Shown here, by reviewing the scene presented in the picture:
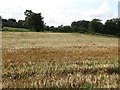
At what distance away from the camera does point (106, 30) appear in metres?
91.4

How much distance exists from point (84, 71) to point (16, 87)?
9.53 feet

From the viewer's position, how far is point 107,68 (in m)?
9.33

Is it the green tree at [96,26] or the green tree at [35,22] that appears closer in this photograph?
the green tree at [35,22]

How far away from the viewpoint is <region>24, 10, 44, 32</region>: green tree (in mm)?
87125

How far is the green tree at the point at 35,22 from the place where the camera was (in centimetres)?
8712

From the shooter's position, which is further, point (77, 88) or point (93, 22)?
point (93, 22)

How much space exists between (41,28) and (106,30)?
18431 mm

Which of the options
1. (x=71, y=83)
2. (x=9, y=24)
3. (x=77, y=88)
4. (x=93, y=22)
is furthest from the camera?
(x=93, y=22)

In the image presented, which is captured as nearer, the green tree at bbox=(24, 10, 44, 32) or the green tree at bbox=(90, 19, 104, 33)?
the green tree at bbox=(24, 10, 44, 32)

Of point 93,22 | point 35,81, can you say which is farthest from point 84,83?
point 93,22

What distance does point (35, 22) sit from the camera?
8775 centimetres

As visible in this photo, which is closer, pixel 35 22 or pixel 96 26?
pixel 35 22

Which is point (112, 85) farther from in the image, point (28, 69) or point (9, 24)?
point (9, 24)

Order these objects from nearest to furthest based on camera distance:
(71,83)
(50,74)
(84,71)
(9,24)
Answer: (71,83)
(50,74)
(84,71)
(9,24)
